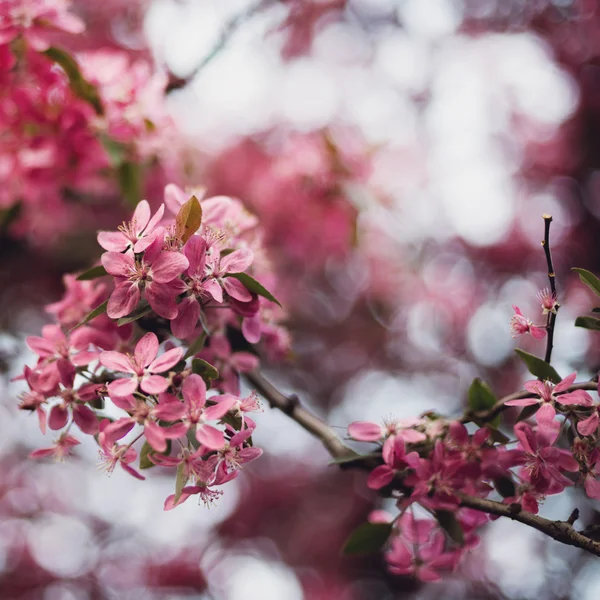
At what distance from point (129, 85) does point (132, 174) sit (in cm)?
19

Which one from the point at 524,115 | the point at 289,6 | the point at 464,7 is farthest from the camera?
the point at 524,115

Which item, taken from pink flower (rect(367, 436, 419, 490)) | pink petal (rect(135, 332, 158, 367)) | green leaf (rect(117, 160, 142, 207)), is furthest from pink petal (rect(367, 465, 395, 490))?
green leaf (rect(117, 160, 142, 207))

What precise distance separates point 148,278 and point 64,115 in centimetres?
74

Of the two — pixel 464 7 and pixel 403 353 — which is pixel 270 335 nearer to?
pixel 403 353

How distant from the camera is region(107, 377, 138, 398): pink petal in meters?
0.72

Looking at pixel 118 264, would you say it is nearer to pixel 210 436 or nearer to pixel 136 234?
pixel 136 234

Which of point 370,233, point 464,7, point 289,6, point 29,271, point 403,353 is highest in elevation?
point 289,6

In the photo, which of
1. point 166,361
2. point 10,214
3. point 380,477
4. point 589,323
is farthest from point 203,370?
point 10,214

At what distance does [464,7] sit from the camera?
2.89 meters

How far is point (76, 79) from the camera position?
127cm

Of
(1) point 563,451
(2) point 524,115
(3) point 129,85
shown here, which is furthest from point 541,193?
(1) point 563,451

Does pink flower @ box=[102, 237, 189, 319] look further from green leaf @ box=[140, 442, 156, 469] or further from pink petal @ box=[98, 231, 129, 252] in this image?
green leaf @ box=[140, 442, 156, 469]

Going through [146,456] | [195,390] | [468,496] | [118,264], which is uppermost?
[118,264]

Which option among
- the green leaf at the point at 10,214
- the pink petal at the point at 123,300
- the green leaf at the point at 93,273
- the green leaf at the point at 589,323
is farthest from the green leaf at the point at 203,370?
the green leaf at the point at 10,214
